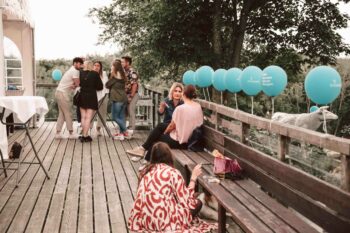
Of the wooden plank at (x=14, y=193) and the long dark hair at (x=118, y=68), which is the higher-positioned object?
the long dark hair at (x=118, y=68)

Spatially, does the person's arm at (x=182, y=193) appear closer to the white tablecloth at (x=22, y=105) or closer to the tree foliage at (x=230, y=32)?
the white tablecloth at (x=22, y=105)

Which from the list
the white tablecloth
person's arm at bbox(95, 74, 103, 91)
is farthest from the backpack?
person's arm at bbox(95, 74, 103, 91)

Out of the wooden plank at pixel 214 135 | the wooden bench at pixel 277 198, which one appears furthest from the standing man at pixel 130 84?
the wooden bench at pixel 277 198

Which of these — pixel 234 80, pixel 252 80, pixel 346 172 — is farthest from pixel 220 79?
pixel 346 172

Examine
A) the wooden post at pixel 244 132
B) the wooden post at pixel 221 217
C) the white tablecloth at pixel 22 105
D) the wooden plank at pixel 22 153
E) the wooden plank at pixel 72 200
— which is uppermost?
the white tablecloth at pixel 22 105

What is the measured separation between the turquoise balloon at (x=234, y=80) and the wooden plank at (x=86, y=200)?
2.20 metres

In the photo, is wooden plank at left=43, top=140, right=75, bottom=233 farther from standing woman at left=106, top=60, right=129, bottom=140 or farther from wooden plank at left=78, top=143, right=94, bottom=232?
standing woman at left=106, top=60, right=129, bottom=140

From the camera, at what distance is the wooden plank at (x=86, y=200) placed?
4.64 m

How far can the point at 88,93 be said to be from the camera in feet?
30.1

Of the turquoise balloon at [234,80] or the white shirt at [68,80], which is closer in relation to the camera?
the turquoise balloon at [234,80]

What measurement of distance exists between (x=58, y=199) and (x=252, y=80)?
258 cm

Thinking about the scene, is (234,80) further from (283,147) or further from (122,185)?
(283,147)

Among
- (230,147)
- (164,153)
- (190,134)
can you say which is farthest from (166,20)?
(164,153)

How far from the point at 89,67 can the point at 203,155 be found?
3.91 meters
